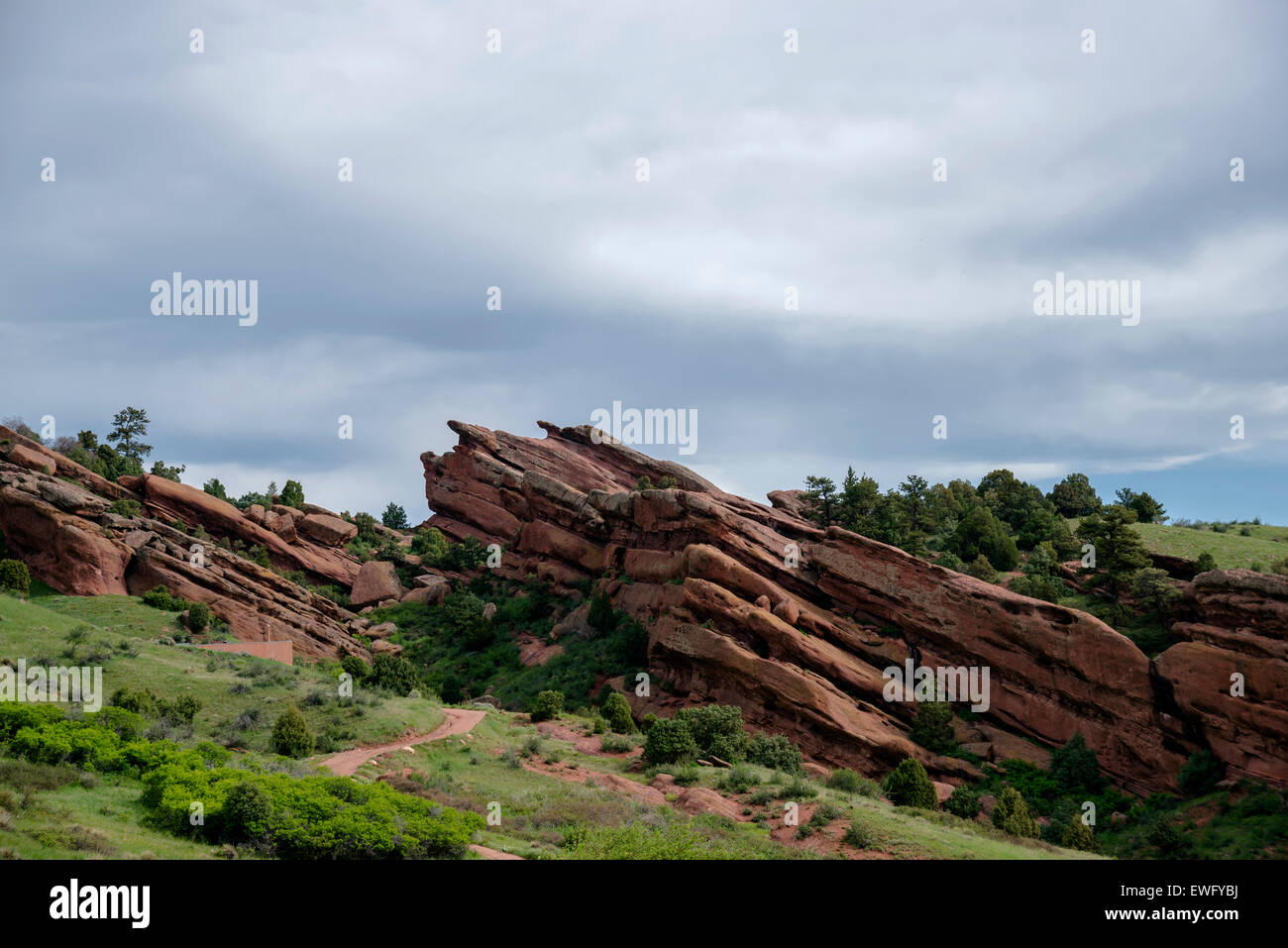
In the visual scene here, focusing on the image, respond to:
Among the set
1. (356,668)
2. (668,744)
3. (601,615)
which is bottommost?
(668,744)

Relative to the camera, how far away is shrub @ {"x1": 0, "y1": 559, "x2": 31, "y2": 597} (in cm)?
3853

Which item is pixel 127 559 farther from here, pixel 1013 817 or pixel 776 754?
pixel 1013 817

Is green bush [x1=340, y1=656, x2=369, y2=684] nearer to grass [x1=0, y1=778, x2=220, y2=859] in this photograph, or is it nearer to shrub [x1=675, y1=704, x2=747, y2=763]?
shrub [x1=675, y1=704, x2=747, y2=763]

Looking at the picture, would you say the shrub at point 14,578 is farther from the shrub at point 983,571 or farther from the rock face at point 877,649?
the shrub at point 983,571

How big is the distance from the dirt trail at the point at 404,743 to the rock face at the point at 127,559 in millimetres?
15253

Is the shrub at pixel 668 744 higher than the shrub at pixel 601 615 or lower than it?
lower

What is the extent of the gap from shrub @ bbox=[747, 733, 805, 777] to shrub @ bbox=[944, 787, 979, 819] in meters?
5.82

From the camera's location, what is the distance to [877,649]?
1537 inches

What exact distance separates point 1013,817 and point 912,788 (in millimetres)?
3549

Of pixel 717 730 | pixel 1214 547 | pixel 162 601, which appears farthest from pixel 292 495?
pixel 1214 547

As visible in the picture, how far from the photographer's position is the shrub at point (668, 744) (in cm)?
2903

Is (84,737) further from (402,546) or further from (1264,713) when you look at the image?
(402,546)

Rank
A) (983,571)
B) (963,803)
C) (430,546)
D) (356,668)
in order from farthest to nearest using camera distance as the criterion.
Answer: (430,546) → (983,571) → (356,668) → (963,803)

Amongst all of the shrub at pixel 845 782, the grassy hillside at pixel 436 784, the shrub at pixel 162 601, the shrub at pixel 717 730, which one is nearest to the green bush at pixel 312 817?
the grassy hillside at pixel 436 784
